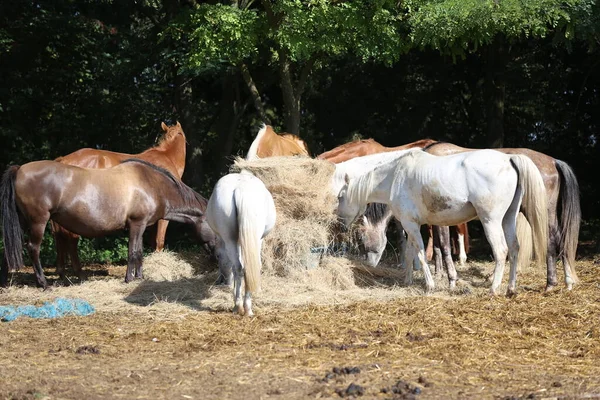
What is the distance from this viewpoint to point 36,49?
15.4 metres

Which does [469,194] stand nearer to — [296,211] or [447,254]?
[447,254]

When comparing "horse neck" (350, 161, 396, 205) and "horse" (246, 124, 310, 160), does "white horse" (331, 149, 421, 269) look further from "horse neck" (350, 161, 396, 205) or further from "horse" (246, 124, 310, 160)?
"horse" (246, 124, 310, 160)

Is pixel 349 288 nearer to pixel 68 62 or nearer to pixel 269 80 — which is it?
pixel 269 80

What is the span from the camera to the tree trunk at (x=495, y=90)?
14523 mm

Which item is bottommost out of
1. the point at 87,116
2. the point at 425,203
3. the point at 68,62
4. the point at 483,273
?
the point at 483,273

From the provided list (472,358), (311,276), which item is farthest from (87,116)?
(472,358)

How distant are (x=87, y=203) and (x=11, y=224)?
0.92 m

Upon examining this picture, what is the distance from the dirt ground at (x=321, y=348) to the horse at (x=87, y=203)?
3.54 ft

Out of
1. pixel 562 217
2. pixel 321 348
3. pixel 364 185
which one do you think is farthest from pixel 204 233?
pixel 321 348

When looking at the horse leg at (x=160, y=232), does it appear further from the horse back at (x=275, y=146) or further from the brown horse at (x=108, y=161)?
the horse back at (x=275, y=146)

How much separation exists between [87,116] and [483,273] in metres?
9.31

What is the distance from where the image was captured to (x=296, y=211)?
9.20m

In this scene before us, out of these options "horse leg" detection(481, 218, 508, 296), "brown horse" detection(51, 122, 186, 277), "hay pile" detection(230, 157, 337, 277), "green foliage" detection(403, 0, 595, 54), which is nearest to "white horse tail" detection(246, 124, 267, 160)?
"hay pile" detection(230, 157, 337, 277)

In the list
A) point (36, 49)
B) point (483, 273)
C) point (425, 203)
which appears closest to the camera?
point (425, 203)
